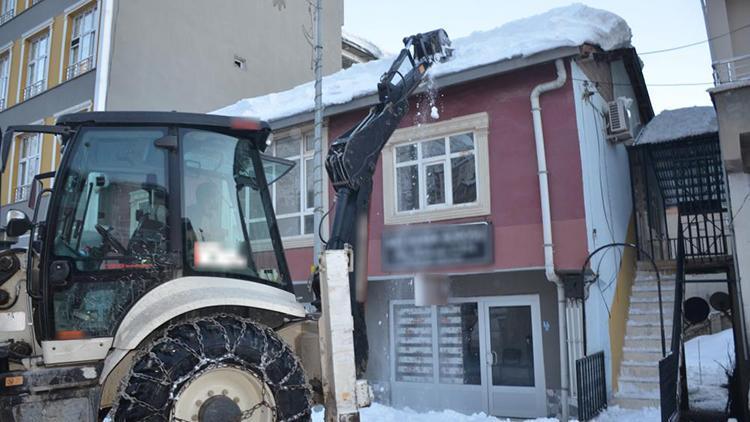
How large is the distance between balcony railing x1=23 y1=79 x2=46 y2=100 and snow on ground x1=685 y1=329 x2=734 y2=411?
17286mm

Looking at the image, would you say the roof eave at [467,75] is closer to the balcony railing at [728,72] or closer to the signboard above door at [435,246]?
the balcony railing at [728,72]

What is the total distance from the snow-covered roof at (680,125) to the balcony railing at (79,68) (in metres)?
13.2

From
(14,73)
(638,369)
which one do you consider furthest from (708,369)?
(14,73)

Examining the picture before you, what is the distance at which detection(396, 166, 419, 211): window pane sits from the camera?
428 inches

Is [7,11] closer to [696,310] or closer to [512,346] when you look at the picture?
[512,346]

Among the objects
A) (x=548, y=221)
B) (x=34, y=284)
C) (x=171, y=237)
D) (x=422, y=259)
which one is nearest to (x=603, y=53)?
(x=548, y=221)

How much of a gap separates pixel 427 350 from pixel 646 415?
376cm

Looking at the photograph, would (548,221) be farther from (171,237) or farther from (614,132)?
(171,237)

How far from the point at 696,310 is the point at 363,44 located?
16444 mm

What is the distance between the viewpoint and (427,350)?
1109 centimetres

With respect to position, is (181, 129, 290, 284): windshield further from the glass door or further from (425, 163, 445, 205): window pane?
the glass door

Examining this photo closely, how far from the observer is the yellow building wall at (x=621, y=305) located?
995 centimetres

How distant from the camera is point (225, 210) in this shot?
4.79 meters

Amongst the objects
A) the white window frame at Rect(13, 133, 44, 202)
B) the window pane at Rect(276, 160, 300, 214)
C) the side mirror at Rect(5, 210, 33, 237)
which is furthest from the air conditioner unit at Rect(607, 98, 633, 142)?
the white window frame at Rect(13, 133, 44, 202)
